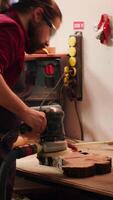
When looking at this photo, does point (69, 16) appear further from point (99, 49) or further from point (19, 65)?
point (19, 65)

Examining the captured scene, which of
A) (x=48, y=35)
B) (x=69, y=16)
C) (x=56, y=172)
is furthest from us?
(x=69, y=16)

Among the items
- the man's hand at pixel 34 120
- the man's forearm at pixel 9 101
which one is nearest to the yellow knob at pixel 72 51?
the man's hand at pixel 34 120

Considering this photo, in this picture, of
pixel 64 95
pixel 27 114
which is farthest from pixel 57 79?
pixel 27 114

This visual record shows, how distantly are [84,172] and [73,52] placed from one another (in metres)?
1.01

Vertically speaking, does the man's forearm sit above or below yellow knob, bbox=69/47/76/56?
below

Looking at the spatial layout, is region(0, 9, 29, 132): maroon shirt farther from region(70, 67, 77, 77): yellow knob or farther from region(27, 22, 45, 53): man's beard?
region(70, 67, 77, 77): yellow knob

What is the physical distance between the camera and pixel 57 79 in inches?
91.9

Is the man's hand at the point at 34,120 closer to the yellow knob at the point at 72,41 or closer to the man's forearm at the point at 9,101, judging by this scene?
the man's forearm at the point at 9,101

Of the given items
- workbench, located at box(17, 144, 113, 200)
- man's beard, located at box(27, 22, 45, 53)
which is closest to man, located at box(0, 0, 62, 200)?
man's beard, located at box(27, 22, 45, 53)

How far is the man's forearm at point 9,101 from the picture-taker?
118 centimetres

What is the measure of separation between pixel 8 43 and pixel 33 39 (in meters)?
0.18

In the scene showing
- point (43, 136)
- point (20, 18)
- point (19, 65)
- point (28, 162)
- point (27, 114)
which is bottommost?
point (28, 162)

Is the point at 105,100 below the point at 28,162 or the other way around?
the other way around

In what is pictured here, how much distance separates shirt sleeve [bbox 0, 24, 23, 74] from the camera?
3.90ft
